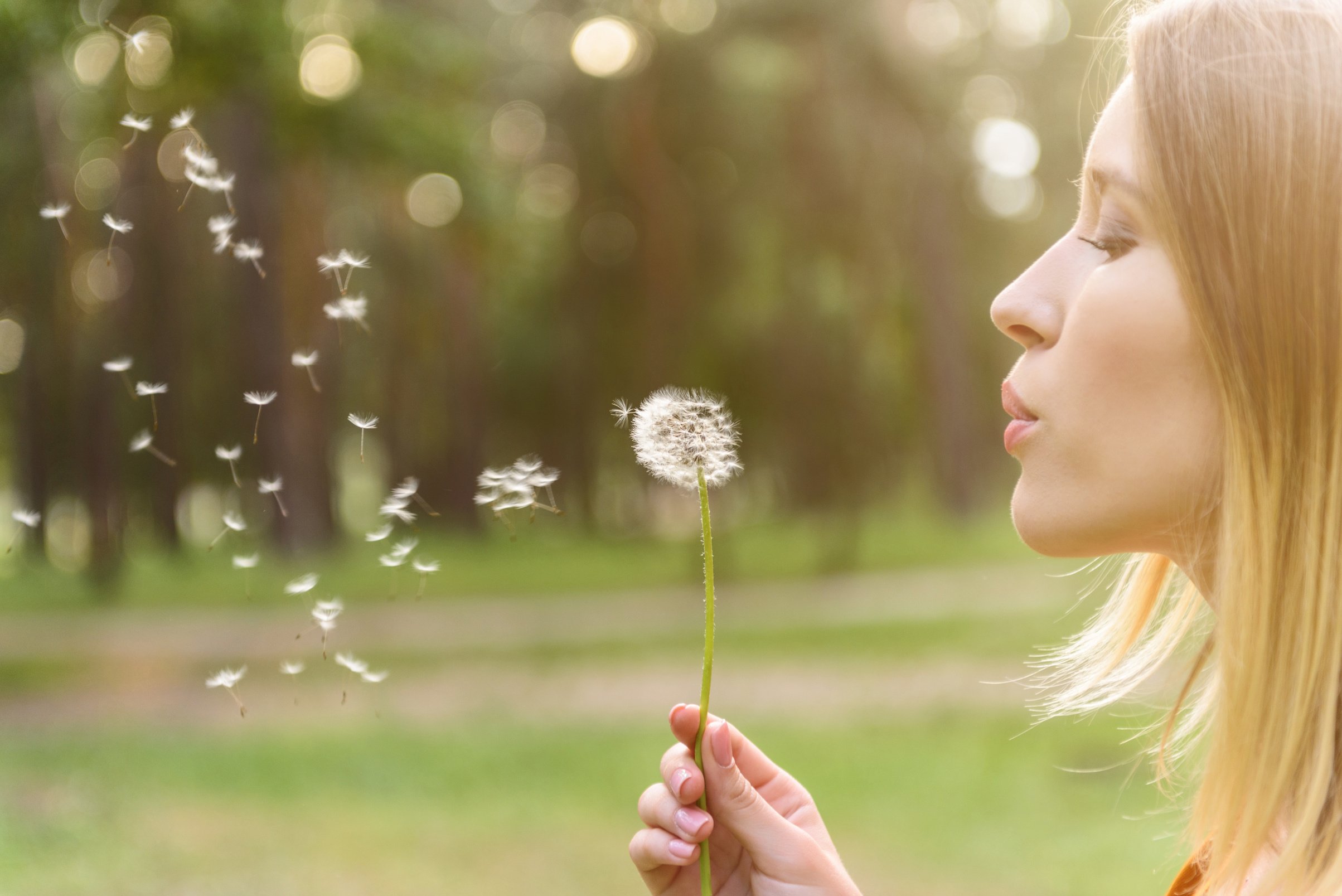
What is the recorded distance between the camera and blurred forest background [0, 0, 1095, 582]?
11.6 m

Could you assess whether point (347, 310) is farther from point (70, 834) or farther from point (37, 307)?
point (37, 307)

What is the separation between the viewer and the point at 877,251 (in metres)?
20.8

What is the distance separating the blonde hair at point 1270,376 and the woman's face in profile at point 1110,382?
1.2 inches

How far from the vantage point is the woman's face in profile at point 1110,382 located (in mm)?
1237

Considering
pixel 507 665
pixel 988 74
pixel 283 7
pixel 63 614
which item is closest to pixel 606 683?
pixel 507 665

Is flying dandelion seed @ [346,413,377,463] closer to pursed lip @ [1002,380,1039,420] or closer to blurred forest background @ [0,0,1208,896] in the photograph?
blurred forest background @ [0,0,1208,896]

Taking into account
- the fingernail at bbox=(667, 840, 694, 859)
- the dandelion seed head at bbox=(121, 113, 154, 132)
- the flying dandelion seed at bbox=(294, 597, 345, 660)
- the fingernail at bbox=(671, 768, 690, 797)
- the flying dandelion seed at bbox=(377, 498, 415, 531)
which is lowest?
the fingernail at bbox=(667, 840, 694, 859)

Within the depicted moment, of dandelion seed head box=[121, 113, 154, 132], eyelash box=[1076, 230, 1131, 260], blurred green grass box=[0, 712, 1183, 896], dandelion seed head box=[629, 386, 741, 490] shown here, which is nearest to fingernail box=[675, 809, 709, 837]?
dandelion seed head box=[629, 386, 741, 490]

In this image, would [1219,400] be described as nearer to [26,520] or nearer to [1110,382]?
[1110,382]

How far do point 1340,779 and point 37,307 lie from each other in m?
13.2

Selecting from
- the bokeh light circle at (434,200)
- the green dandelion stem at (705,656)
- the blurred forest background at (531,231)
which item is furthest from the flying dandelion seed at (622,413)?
the bokeh light circle at (434,200)

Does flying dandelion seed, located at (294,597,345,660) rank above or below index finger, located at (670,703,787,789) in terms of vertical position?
above

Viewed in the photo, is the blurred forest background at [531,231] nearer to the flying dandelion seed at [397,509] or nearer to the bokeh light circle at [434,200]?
the bokeh light circle at [434,200]

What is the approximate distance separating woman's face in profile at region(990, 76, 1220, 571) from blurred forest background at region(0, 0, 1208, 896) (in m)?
0.72
